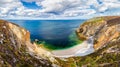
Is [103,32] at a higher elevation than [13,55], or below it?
below

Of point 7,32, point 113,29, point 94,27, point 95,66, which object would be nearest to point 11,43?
point 7,32

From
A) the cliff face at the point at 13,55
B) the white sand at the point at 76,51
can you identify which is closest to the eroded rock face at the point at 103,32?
the white sand at the point at 76,51

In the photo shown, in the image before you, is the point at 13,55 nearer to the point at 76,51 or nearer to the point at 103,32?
the point at 76,51

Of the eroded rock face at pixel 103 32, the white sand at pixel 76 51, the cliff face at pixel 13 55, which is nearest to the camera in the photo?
the cliff face at pixel 13 55

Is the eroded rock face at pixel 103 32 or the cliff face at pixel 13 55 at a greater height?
the cliff face at pixel 13 55

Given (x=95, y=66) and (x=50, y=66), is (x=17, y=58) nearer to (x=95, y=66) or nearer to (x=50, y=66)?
(x=50, y=66)

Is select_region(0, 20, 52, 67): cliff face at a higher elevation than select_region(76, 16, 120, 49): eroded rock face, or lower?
higher

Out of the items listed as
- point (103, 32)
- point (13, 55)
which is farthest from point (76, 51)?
point (13, 55)

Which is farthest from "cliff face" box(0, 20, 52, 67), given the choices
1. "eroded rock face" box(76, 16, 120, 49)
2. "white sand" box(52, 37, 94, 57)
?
"eroded rock face" box(76, 16, 120, 49)

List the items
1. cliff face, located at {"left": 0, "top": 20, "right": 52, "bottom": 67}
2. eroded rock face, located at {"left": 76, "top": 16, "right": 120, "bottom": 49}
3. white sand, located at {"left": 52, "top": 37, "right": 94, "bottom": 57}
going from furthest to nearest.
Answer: eroded rock face, located at {"left": 76, "top": 16, "right": 120, "bottom": 49} → white sand, located at {"left": 52, "top": 37, "right": 94, "bottom": 57} → cliff face, located at {"left": 0, "top": 20, "right": 52, "bottom": 67}

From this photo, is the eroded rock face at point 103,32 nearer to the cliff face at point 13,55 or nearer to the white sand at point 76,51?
the white sand at point 76,51

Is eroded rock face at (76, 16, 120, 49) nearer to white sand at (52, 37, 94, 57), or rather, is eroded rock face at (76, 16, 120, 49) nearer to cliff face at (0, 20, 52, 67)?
white sand at (52, 37, 94, 57)
